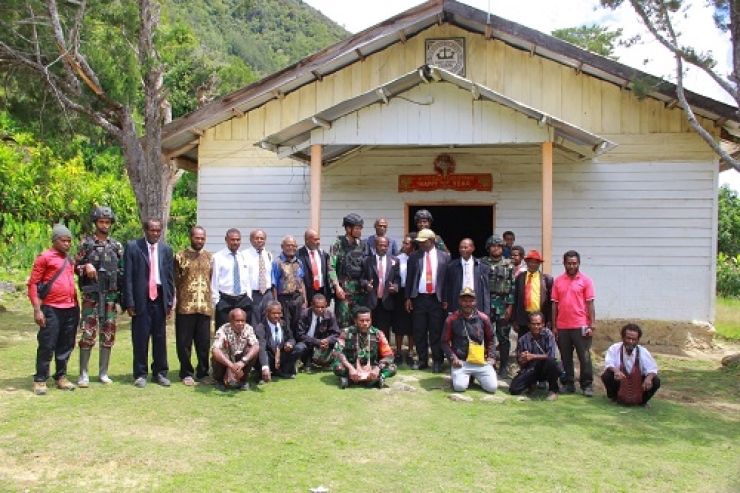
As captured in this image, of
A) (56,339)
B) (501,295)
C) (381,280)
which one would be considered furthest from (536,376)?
(56,339)

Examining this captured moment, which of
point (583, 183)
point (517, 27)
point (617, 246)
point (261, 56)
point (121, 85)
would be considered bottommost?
point (617, 246)

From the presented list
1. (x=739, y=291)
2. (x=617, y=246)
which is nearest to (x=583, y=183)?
(x=617, y=246)

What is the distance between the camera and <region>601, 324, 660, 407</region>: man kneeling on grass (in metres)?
7.30

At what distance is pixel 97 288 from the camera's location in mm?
7191

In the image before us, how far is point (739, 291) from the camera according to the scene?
24344 mm

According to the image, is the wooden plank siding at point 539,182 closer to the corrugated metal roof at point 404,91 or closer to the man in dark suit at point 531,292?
the corrugated metal roof at point 404,91

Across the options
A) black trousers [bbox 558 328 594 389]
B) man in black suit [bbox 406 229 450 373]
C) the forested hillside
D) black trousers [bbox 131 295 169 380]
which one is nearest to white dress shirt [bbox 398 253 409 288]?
man in black suit [bbox 406 229 450 373]

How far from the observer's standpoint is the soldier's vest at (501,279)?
8.52m

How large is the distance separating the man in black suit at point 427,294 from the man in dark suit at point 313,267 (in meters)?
0.97

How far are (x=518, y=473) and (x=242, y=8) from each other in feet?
38.6

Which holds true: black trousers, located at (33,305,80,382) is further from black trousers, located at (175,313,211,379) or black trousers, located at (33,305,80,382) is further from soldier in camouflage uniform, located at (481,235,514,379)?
soldier in camouflage uniform, located at (481,235,514,379)

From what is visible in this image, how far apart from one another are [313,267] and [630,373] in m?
3.61

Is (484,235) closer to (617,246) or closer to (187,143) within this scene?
(617,246)

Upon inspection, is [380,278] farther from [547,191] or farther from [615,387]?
[615,387]
